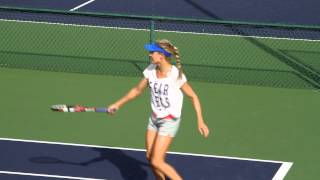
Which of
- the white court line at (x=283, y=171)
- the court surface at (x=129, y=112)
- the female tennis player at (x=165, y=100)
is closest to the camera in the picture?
the female tennis player at (x=165, y=100)

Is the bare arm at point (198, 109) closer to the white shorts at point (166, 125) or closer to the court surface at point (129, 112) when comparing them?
the white shorts at point (166, 125)

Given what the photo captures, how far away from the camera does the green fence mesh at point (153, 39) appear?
55.9 ft

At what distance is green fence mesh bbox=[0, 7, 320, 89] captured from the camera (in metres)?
17.0

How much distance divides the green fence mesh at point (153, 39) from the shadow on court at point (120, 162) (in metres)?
4.16

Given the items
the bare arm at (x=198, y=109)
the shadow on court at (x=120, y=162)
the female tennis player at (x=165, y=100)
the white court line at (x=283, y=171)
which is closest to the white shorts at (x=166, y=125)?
the female tennis player at (x=165, y=100)

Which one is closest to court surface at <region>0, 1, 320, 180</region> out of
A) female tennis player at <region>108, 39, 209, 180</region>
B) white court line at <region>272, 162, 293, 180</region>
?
white court line at <region>272, 162, 293, 180</region>

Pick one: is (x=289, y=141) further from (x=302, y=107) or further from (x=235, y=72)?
(x=235, y=72)

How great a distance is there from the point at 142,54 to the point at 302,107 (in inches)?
185

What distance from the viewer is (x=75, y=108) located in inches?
426

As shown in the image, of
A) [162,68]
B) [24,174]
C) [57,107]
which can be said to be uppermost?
[162,68]

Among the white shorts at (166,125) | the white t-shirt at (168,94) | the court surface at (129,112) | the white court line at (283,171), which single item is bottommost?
the white court line at (283,171)

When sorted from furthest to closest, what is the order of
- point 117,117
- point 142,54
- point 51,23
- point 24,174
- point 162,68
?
point 51,23
point 142,54
point 117,117
point 24,174
point 162,68

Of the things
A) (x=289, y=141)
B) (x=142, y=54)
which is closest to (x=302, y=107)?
(x=289, y=141)

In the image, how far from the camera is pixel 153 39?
1661 centimetres
